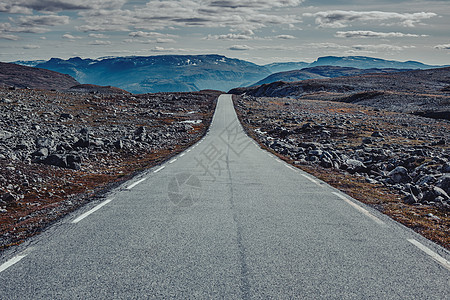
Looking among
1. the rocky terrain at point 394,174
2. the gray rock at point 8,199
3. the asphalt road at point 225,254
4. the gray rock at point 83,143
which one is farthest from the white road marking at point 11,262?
the gray rock at point 83,143

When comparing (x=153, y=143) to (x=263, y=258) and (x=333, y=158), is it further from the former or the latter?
(x=263, y=258)

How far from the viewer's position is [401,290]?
13.4 feet

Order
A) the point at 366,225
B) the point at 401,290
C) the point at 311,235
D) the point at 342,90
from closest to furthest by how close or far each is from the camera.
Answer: the point at 401,290, the point at 311,235, the point at 366,225, the point at 342,90

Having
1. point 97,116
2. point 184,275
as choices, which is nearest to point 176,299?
point 184,275

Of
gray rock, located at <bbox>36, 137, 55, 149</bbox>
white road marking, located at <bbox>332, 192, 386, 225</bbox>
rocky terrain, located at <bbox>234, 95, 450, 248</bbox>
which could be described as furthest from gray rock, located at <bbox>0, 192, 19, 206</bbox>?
rocky terrain, located at <bbox>234, 95, 450, 248</bbox>

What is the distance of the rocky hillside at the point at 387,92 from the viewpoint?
205ft

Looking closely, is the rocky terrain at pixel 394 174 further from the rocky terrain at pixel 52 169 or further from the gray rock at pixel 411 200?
the rocky terrain at pixel 52 169

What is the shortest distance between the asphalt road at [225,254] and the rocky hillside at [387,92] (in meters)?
50.1

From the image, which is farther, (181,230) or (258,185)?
(258,185)

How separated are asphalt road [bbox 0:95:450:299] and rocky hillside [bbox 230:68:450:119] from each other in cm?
5012

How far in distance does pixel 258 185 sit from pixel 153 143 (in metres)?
16.7

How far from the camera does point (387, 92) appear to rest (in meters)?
85.7

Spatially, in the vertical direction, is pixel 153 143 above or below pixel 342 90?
below

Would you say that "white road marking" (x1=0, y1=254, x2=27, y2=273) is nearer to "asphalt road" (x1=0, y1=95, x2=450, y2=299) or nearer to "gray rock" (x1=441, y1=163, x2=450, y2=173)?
"asphalt road" (x1=0, y1=95, x2=450, y2=299)
